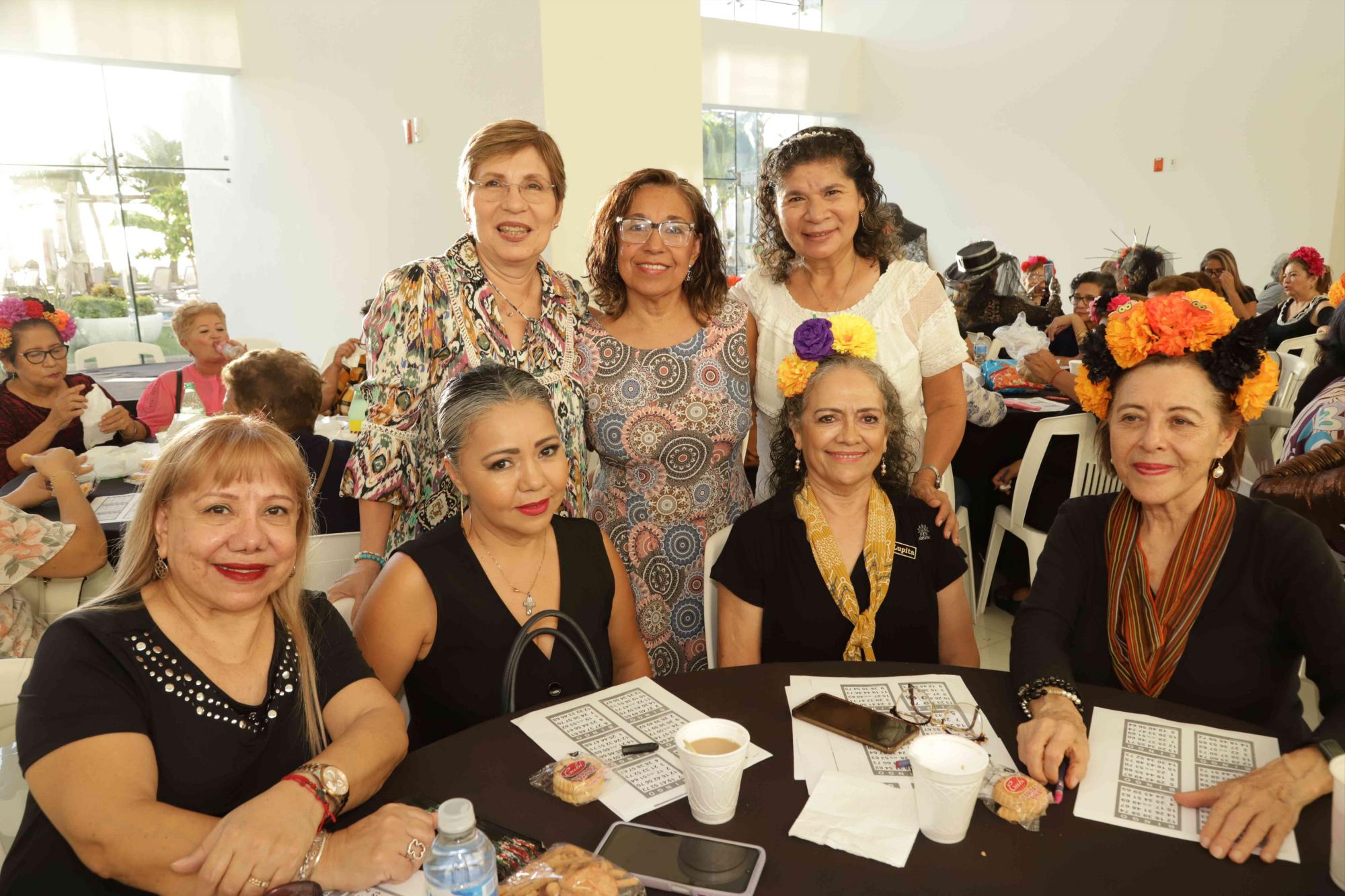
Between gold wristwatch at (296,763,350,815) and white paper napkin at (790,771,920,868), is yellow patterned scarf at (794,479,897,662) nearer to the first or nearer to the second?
white paper napkin at (790,771,920,868)

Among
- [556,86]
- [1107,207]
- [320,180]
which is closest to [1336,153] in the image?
[1107,207]

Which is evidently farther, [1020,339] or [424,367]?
[1020,339]

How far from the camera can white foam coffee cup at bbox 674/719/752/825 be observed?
1321 mm

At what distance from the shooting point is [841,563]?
7.20 feet

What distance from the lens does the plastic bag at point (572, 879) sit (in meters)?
1.18

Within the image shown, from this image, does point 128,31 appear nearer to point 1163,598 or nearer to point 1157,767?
point 1163,598

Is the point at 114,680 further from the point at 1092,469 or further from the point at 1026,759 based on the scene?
the point at 1092,469

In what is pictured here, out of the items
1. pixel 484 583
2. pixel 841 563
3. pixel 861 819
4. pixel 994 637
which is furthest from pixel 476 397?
pixel 994 637

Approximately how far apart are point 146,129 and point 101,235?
1215mm

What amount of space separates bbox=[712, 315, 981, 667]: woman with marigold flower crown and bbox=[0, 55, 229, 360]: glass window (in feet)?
27.5

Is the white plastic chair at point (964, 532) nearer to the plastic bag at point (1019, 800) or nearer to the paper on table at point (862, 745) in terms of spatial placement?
the paper on table at point (862, 745)

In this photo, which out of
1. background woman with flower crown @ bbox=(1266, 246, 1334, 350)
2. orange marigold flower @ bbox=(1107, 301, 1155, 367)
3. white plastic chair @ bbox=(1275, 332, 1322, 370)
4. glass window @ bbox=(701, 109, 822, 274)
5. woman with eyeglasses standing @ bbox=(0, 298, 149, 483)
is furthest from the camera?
glass window @ bbox=(701, 109, 822, 274)

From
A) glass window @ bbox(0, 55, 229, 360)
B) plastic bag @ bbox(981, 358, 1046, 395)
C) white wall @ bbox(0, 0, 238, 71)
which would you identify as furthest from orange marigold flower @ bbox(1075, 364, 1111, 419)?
white wall @ bbox(0, 0, 238, 71)

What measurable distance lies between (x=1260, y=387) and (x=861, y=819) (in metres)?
1.25
